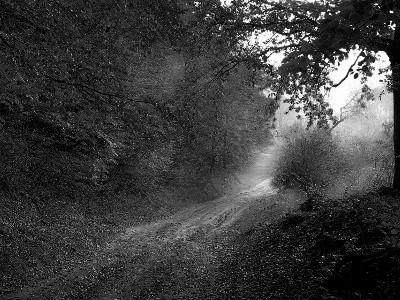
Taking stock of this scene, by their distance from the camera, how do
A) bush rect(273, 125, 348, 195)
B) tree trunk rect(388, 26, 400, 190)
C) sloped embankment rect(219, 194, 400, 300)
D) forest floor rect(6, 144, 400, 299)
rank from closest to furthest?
sloped embankment rect(219, 194, 400, 300) → forest floor rect(6, 144, 400, 299) → tree trunk rect(388, 26, 400, 190) → bush rect(273, 125, 348, 195)

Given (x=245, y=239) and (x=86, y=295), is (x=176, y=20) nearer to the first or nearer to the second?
(x=86, y=295)

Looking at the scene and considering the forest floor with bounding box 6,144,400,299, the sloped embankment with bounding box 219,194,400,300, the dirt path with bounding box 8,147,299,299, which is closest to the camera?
the sloped embankment with bounding box 219,194,400,300

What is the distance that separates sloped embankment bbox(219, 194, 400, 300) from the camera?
521cm

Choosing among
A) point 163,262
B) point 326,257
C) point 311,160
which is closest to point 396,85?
point 326,257

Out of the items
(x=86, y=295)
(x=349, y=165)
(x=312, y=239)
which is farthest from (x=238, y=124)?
(x=86, y=295)

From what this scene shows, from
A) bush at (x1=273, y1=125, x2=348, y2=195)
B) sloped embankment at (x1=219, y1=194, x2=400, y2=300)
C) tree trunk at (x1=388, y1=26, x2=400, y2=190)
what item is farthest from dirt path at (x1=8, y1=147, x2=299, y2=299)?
tree trunk at (x1=388, y1=26, x2=400, y2=190)

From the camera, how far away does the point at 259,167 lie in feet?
110

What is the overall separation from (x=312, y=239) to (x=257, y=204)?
38.8 ft

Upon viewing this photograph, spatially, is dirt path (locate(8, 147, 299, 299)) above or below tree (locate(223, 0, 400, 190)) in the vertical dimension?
below

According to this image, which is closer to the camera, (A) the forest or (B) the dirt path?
(A) the forest

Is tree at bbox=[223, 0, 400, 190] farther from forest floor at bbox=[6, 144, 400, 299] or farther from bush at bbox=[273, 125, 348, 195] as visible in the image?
bush at bbox=[273, 125, 348, 195]

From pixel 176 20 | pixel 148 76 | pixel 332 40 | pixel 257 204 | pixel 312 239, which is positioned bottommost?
pixel 257 204

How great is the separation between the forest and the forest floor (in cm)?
5

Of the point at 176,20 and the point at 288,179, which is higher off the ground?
the point at 176,20
